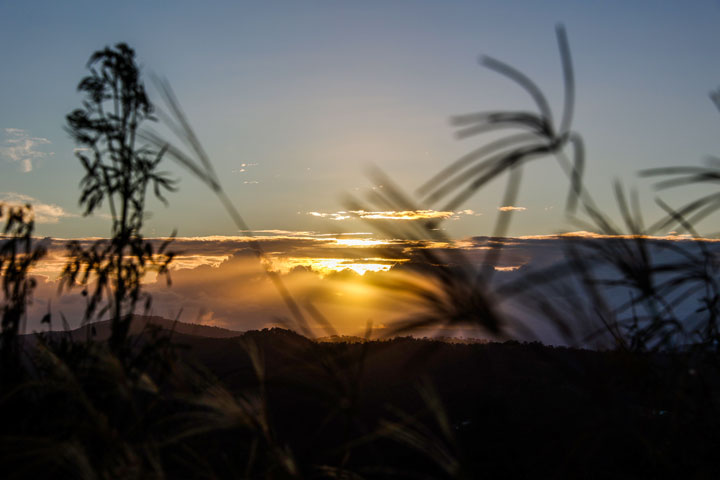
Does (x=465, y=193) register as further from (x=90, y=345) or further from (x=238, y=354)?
(x=238, y=354)

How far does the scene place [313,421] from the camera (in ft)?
27.5

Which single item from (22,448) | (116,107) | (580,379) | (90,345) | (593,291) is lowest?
(22,448)

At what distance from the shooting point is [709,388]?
249 centimetres

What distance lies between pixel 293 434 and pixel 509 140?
22.8 ft

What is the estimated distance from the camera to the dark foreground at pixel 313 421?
199 cm

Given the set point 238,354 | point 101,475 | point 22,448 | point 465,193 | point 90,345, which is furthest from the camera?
point 238,354

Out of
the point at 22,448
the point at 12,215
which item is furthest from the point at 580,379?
the point at 12,215

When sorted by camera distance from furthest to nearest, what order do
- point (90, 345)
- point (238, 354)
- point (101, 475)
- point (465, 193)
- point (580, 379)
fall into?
point (238, 354)
point (90, 345)
point (101, 475)
point (580, 379)
point (465, 193)

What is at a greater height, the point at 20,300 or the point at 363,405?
the point at 20,300

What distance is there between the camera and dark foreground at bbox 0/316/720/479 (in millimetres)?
1986

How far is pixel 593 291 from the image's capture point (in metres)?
1.99

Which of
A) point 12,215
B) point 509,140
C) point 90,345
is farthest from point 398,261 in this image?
point 12,215

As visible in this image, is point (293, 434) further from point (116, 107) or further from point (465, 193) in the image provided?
point (465, 193)

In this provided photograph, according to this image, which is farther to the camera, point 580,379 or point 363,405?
point 363,405
